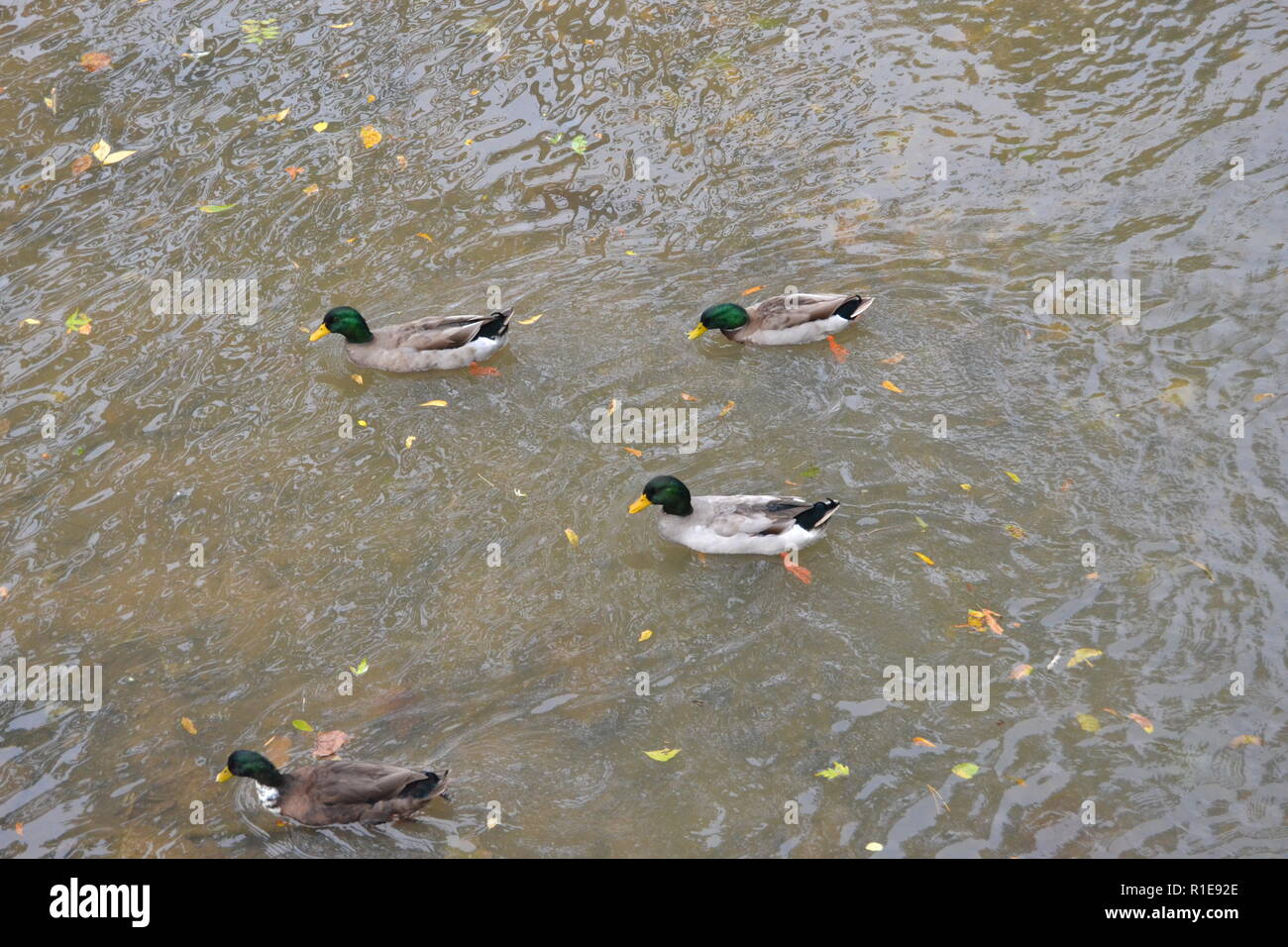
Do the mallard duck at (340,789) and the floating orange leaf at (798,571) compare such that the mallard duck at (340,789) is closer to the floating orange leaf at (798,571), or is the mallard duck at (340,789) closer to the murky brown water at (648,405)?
the murky brown water at (648,405)

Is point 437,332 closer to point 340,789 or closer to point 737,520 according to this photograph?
point 737,520

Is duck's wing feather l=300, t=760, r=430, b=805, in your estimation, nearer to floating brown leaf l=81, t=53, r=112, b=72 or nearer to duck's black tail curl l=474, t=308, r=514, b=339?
duck's black tail curl l=474, t=308, r=514, b=339

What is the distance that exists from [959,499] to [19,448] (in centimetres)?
708

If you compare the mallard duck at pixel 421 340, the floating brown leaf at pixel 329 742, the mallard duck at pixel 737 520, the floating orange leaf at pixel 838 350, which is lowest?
the floating brown leaf at pixel 329 742

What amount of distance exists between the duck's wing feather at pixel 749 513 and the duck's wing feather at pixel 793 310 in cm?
191

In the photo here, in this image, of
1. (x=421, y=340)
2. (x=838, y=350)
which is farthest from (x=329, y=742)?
(x=838, y=350)

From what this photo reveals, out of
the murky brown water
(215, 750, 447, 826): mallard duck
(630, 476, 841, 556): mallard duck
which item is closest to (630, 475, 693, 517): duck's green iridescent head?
(630, 476, 841, 556): mallard duck

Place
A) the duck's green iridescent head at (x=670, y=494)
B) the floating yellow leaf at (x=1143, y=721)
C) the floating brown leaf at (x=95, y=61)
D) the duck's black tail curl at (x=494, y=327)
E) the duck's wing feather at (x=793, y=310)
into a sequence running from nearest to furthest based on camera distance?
the floating yellow leaf at (x=1143, y=721)
the duck's green iridescent head at (x=670, y=494)
the duck's wing feather at (x=793, y=310)
the duck's black tail curl at (x=494, y=327)
the floating brown leaf at (x=95, y=61)

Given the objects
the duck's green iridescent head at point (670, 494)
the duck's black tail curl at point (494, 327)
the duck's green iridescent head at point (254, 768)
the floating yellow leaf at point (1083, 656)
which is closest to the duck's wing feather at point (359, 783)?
the duck's green iridescent head at point (254, 768)

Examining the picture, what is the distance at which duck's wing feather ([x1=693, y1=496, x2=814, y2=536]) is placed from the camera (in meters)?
8.10

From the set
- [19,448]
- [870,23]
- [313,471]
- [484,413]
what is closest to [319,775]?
[313,471]

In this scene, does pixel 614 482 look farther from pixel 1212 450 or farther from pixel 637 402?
pixel 1212 450

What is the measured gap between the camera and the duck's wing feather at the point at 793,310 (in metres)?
9.57

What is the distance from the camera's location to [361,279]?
10.6 meters
